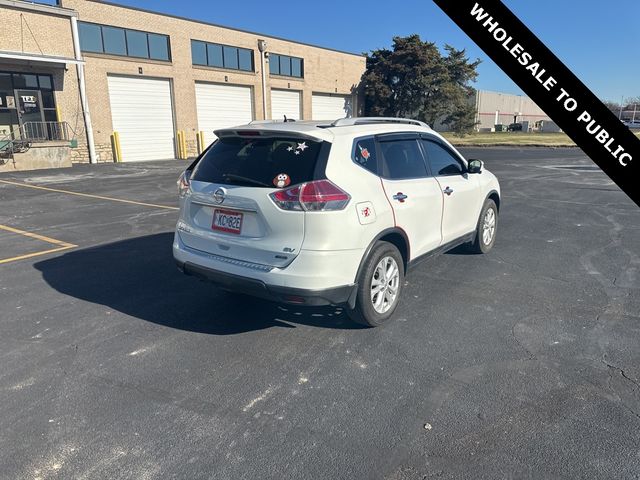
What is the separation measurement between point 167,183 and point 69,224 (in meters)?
6.74

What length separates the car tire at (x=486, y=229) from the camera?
606 centimetres

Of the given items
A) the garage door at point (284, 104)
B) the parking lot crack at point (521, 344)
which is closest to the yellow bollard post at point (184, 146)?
the garage door at point (284, 104)

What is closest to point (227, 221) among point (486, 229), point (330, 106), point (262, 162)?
point (262, 162)

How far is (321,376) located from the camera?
338 centimetres

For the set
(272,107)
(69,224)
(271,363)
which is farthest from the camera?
(272,107)

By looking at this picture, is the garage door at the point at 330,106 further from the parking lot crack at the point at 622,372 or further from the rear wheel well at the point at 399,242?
the parking lot crack at the point at 622,372

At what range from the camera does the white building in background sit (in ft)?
271

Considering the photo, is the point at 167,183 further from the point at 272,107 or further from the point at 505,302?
the point at 272,107

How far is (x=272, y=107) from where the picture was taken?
33.3 metres

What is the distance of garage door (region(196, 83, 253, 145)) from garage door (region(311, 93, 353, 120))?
6813 mm

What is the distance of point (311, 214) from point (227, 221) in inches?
31.8

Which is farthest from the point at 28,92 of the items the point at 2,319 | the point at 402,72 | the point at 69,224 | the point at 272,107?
the point at 402,72

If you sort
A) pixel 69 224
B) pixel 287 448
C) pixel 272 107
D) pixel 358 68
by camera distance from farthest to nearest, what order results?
pixel 358 68 < pixel 272 107 < pixel 69 224 < pixel 287 448

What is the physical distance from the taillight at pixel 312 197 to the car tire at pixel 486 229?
10.1 feet
